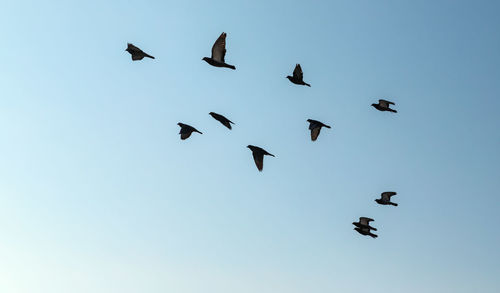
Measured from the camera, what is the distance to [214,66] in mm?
38250

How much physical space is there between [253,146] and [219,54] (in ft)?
29.1

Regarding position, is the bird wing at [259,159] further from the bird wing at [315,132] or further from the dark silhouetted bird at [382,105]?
the dark silhouetted bird at [382,105]

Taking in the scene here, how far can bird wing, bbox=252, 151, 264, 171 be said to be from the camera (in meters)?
44.4

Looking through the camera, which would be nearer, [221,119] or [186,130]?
[221,119]

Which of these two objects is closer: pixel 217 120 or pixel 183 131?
pixel 217 120

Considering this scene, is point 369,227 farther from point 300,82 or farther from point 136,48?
point 136,48

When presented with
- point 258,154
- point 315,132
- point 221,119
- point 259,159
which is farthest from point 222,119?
point 315,132

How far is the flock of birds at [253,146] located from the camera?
1479 inches

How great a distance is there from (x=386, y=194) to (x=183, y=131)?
1611 centimetres

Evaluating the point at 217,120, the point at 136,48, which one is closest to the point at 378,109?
the point at 217,120

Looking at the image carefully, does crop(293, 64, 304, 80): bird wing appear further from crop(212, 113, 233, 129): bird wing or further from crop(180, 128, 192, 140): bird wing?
crop(180, 128, 192, 140): bird wing

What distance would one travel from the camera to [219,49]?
37.3 meters

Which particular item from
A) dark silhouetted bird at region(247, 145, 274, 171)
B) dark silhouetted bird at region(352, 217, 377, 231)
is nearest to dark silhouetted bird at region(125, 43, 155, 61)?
dark silhouetted bird at region(247, 145, 274, 171)

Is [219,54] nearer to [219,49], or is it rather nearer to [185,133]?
[219,49]
